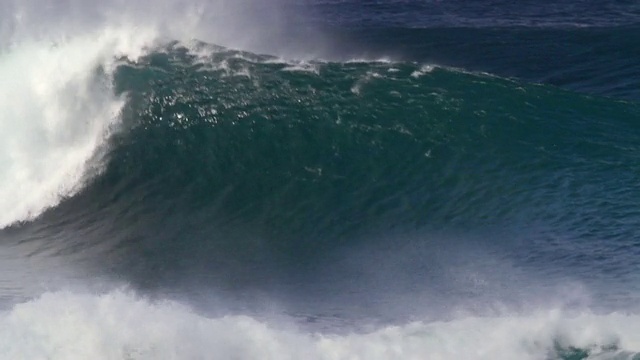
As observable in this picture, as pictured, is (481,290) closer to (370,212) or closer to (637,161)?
(370,212)

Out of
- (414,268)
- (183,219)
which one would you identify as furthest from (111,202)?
(414,268)

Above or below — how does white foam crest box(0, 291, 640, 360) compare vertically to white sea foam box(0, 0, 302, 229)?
below

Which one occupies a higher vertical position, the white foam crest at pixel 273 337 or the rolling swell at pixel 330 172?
the rolling swell at pixel 330 172

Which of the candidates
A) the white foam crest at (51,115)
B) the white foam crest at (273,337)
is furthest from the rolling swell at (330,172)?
the white foam crest at (273,337)

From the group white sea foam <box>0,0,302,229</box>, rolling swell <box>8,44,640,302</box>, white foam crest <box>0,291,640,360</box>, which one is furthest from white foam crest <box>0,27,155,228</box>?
white foam crest <box>0,291,640,360</box>

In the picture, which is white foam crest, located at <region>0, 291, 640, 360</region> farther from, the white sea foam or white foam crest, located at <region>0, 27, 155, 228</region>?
the white sea foam

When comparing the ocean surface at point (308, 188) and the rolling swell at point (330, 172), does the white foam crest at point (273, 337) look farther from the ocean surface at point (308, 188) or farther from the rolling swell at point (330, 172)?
the rolling swell at point (330, 172)

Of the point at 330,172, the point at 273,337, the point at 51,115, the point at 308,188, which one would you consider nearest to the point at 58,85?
the point at 51,115
